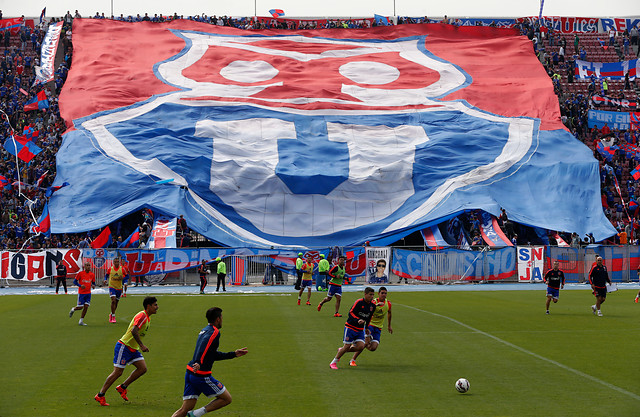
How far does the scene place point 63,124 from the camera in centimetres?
5288

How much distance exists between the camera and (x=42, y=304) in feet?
102

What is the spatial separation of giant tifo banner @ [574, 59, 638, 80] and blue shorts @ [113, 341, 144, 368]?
195ft

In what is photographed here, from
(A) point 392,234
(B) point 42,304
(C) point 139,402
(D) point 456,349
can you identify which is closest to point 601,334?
(D) point 456,349

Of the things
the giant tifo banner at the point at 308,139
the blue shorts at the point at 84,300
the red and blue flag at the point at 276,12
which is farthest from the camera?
the red and blue flag at the point at 276,12

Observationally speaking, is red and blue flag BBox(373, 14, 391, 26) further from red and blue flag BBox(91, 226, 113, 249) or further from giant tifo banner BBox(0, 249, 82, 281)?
giant tifo banner BBox(0, 249, 82, 281)

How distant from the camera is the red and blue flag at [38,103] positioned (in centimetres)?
5509

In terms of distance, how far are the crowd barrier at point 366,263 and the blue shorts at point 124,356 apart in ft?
92.9

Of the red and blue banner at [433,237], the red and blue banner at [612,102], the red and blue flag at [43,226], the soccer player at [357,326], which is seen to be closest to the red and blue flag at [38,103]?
the red and blue flag at [43,226]

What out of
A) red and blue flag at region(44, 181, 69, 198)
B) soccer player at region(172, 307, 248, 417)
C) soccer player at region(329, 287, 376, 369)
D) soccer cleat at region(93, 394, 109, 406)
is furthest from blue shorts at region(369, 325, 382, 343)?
red and blue flag at region(44, 181, 69, 198)

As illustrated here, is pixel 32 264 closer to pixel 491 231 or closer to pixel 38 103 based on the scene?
pixel 38 103

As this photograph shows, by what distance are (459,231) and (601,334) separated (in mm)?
24469

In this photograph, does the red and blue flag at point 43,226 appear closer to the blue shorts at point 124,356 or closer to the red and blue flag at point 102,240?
the red and blue flag at point 102,240

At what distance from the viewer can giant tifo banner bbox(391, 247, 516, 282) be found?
4219 centimetres

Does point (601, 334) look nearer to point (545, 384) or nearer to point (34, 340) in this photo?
point (545, 384)
